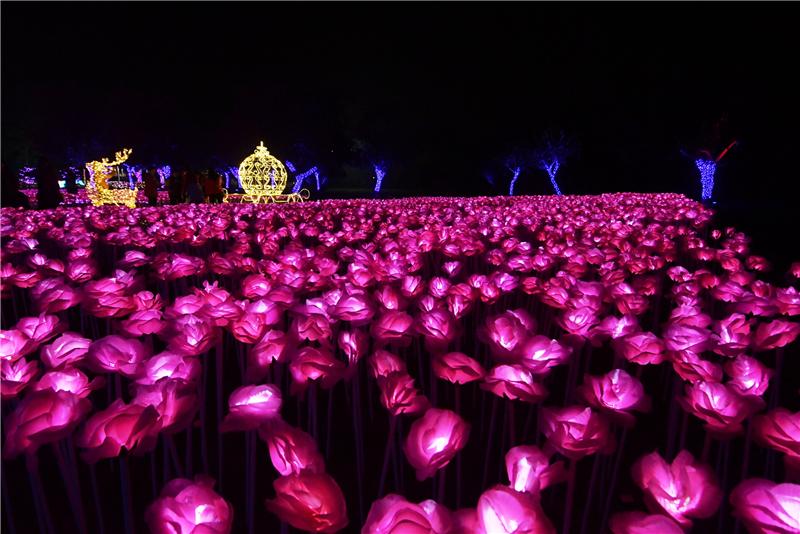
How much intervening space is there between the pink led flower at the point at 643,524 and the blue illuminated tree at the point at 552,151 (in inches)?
1789

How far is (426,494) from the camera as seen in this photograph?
7.78 ft

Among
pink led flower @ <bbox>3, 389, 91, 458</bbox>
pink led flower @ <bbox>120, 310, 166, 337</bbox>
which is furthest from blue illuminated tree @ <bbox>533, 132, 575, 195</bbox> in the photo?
pink led flower @ <bbox>3, 389, 91, 458</bbox>

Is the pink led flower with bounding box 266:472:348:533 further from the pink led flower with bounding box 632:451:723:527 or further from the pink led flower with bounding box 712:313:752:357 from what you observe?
the pink led flower with bounding box 712:313:752:357

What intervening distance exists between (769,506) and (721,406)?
0.60 meters

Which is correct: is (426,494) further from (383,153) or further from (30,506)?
(383,153)

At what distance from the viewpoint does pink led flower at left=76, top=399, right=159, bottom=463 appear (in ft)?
4.41

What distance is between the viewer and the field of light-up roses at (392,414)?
1.18 meters

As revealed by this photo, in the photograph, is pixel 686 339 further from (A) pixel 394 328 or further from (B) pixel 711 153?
(B) pixel 711 153

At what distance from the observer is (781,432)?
142 cm

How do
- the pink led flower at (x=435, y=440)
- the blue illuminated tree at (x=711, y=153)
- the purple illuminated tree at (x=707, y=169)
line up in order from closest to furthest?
the pink led flower at (x=435, y=440)
the blue illuminated tree at (x=711, y=153)
the purple illuminated tree at (x=707, y=169)

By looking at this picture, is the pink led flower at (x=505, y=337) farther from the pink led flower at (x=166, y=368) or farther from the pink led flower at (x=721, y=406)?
the pink led flower at (x=166, y=368)

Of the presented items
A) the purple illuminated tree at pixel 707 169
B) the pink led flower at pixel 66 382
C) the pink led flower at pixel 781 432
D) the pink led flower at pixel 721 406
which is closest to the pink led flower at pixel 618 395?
the pink led flower at pixel 721 406

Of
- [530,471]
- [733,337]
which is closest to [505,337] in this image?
[530,471]

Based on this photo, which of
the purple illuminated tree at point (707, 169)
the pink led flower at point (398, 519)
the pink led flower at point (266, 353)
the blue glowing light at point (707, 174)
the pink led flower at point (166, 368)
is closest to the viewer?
the pink led flower at point (398, 519)
